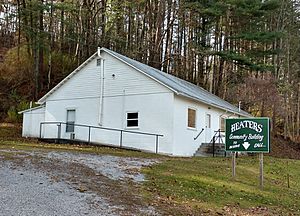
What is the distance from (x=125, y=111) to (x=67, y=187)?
521 inches

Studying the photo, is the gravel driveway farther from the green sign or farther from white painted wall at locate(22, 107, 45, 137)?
white painted wall at locate(22, 107, 45, 137)

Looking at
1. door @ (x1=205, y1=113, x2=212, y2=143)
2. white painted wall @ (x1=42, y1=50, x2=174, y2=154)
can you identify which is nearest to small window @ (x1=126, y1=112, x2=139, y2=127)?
white painted wall @ (x1=42, y1=50, x2=174, y2=154)

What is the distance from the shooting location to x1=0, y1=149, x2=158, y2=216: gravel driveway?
7.02 meters

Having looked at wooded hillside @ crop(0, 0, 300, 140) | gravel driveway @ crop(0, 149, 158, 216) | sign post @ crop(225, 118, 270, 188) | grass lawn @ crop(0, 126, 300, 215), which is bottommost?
grass lawn @ crop(0, 126, 300, 215)

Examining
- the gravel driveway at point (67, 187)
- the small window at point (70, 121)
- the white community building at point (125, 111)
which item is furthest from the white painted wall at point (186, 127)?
the gravel driveway at point (67, 187)

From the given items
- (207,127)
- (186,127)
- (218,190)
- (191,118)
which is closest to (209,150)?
(207,127)

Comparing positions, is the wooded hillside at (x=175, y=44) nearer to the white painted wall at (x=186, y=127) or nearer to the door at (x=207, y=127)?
the door at (x=207, y=127)

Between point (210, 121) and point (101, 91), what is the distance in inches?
269

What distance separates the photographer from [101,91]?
22.7 m

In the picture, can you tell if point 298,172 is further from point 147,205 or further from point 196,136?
point 147,205

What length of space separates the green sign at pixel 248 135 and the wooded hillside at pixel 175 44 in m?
20.7

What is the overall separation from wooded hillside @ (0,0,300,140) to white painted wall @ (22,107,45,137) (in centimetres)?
452

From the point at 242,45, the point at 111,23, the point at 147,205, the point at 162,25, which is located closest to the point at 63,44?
the point at 111,23

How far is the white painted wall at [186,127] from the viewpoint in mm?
20594
